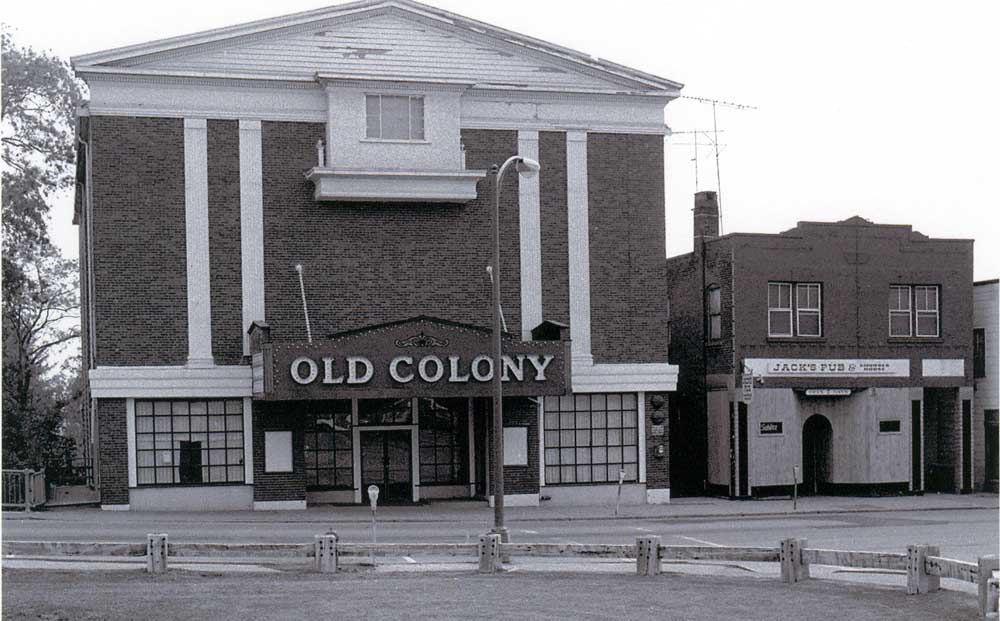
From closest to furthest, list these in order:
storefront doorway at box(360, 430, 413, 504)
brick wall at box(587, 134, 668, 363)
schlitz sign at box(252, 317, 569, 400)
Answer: schlitz sign at box(252, 317, 569, 400) < storefront doorway at box(360, 430, 413, 504) < brick wall at box(587, 134, 668, 363)

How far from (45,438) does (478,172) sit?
16846 millimetres

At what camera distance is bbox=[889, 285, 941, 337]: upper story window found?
1602 inches

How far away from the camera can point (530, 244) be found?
3603cm

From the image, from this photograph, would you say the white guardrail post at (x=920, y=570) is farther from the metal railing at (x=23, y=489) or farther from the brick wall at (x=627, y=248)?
the metal railing at (x=23, y=489)

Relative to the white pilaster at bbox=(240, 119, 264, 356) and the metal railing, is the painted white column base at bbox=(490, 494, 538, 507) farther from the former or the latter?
the metal railing

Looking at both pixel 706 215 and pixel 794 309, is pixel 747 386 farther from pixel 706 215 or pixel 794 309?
pixel 706 215

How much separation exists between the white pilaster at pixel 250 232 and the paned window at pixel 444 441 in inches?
193

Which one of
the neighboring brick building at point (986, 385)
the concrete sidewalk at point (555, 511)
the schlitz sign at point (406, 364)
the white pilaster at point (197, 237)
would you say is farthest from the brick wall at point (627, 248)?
the neighboring brick building at point (986, 385)

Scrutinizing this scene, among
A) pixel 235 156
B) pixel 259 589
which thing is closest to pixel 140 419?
pixel 235 156

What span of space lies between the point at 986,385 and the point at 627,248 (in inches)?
516

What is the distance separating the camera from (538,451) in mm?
35938

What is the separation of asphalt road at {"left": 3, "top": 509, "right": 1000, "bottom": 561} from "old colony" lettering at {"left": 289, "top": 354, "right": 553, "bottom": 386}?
3.24m

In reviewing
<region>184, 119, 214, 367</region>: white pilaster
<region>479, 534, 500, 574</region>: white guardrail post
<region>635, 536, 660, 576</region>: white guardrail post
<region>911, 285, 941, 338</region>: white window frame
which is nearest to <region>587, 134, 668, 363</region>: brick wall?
<region>911, 285, 941, 338</region>: white window frame

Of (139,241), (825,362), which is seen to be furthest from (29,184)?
(825,362)
